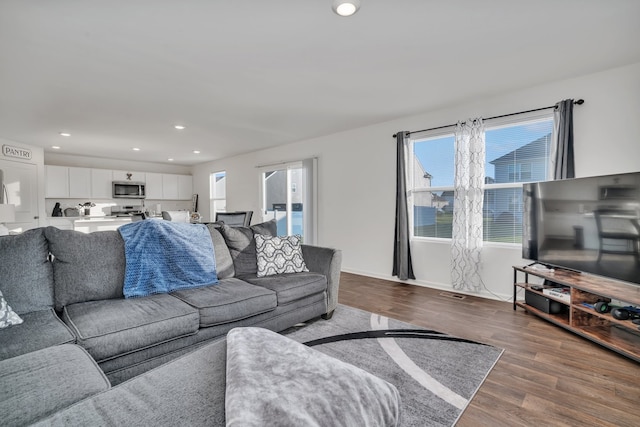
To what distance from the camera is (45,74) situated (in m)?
2.79

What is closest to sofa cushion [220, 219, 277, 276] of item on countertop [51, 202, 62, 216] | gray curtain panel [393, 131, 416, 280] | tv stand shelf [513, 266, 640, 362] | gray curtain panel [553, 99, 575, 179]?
gray curtain panel [393, 131, 416, 280]

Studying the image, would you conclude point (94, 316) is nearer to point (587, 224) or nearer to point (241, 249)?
point (241, 249)

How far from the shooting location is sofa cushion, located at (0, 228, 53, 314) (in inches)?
67.9

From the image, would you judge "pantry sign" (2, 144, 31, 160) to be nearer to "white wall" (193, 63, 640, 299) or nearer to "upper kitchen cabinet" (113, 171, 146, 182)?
"upper kitchen cabinet" (113, 171, 146, 182)

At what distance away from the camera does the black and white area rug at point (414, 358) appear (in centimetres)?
165

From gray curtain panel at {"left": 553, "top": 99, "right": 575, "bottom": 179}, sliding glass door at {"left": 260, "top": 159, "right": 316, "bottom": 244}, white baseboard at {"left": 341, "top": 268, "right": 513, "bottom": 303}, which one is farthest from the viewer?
sliding glass door at {"left": 260, "top": 159, "right": 316, "bottom": 244}

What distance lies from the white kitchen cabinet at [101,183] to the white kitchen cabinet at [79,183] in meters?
0.07

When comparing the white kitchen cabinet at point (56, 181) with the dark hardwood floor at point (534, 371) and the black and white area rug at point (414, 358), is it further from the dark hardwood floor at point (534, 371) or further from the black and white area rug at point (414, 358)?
the dark hardwood floor at point (534, 371)

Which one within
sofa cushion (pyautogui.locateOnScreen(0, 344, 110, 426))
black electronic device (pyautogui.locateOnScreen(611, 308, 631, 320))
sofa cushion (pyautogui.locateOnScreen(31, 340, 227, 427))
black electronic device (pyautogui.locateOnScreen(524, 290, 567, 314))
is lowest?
black electronic device (pyautogui.locateOnScreen(524, 290, 567, 314))

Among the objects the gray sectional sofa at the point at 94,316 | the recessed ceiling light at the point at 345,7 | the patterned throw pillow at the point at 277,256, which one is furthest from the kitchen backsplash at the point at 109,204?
the recessed ceiling light at the point at 345,7

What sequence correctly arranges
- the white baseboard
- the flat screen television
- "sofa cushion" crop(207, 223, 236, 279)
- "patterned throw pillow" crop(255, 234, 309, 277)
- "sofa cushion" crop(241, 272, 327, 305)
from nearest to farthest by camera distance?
the flat screen television, "sofa cushion" crop(241, 272, 327, 305), "sofa cushion" crop(207, 223, 236, 279), "patterned throw pillow" crop(255, 234, 309, 277), the white baseboard

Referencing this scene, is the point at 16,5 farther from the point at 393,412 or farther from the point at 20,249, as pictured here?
the point at 393,412

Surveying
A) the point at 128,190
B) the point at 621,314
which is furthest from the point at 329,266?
the point at 128,190

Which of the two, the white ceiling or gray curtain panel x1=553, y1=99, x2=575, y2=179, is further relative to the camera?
gray curtain panel x1=553, y1=99, x2=575, y2=179
